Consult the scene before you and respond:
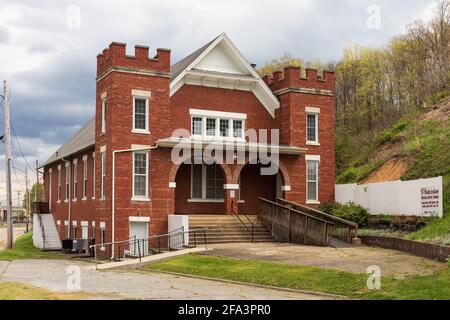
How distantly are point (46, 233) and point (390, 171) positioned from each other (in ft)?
75.6

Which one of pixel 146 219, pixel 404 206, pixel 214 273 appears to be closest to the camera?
pixel 214 273

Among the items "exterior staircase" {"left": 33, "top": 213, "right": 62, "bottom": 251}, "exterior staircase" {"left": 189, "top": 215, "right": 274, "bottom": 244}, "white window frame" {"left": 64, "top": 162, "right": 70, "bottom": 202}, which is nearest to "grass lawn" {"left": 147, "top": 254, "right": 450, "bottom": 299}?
"exterior staircase" {"left": 189, "top": 215, "right": 274, "bottom": 244}

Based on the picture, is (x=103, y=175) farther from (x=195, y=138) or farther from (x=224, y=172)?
(x=224, y=172)

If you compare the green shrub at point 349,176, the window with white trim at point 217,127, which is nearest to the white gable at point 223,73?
the window with white trim at point 217,127

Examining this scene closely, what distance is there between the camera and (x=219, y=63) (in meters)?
33.5

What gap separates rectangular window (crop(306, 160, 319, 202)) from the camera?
34.2 m

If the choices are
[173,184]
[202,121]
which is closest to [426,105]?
[202,121]

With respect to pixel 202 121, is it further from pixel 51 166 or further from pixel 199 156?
pixel 51 166

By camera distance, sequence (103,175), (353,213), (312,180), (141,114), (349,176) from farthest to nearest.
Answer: (349,176), (312,180), (103,175), (141,114), (353,213)

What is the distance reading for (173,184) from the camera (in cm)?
3067

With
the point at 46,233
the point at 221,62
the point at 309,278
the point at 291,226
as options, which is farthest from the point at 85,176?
the point at 309,278

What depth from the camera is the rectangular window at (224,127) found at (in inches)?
1315

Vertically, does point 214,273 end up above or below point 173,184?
below

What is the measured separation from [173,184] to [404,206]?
10807 mm
